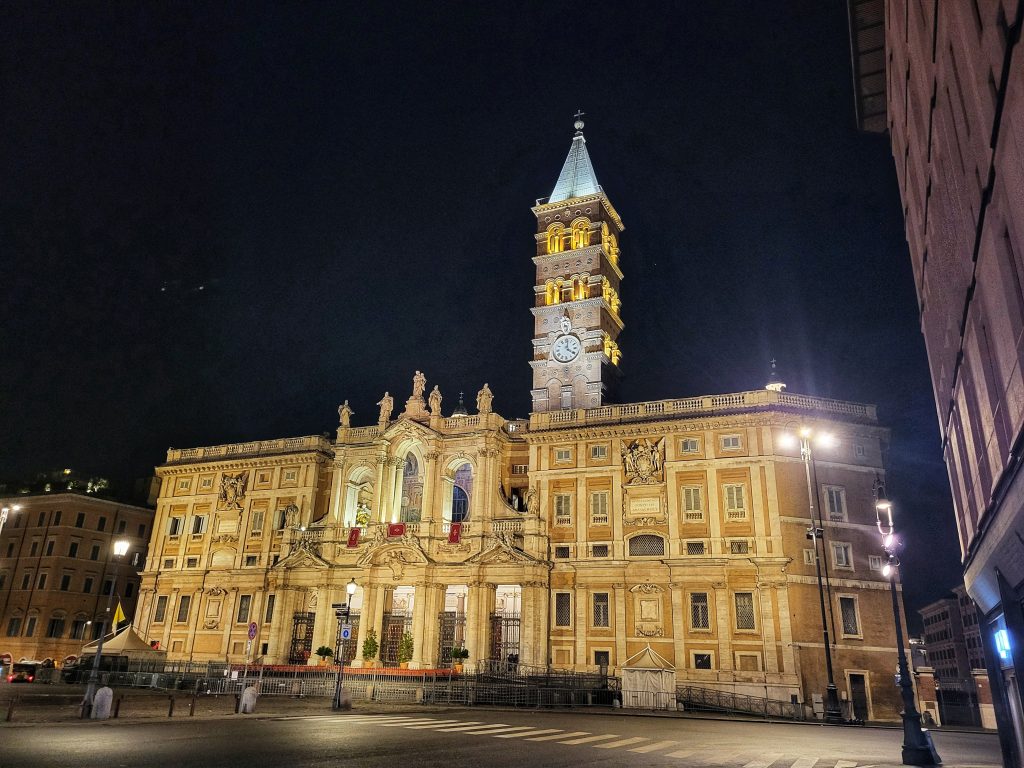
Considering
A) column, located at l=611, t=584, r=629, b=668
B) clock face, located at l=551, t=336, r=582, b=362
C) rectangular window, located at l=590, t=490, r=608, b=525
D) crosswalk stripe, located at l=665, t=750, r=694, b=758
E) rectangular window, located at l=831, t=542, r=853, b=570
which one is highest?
clock face, located at l=551, t=336, r=582, b=362

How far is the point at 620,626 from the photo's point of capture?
43.8 meters

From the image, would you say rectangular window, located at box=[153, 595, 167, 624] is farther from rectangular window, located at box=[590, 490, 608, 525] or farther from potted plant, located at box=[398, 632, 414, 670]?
rectangular window, located at box=[590, 490, 608, 525]

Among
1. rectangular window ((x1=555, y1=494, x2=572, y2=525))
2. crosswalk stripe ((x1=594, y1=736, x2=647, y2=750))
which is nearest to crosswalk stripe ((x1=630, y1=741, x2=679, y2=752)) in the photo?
crosswalk stripe ((x1=594, y1=736, x2=647, y2=750))

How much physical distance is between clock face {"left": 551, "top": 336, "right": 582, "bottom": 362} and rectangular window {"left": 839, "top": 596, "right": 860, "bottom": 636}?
89.4ft

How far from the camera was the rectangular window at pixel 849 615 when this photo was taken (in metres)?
40.8

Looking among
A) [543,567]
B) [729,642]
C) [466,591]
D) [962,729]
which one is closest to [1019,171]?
[962,729]

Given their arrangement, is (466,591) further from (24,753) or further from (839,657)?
(24,753)

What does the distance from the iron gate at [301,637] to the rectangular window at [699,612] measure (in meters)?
27.6

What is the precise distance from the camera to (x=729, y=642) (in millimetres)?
41312

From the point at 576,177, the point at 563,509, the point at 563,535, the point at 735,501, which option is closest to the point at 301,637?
the point at 563,535

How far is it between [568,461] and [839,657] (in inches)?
806

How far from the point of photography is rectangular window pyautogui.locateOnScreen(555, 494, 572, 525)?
1893 inches

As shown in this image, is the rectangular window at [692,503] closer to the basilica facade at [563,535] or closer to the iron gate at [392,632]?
the basilica facade at [563,535]

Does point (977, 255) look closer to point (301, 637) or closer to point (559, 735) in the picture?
point (559, 735)
